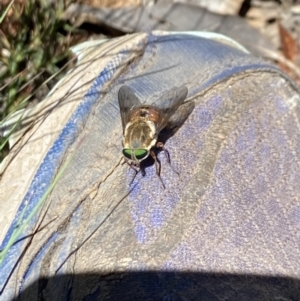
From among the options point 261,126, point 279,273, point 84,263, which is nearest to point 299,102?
point 261,126

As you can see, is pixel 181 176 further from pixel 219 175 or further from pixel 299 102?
pixel 299 102

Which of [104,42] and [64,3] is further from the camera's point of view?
[64,3]

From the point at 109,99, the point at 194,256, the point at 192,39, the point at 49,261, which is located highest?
the point at 192,39

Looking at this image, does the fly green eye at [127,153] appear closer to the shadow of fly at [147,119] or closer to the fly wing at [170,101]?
the shadow of fly at [147,119]

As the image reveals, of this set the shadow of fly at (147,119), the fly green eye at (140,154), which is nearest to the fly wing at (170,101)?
the shadow of fly at (147,119)

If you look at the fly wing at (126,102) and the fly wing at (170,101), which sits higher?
the fly wing at (170,101)

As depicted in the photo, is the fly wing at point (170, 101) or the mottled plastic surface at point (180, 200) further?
the fly wing at point (170, 101)

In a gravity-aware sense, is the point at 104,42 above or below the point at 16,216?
above
